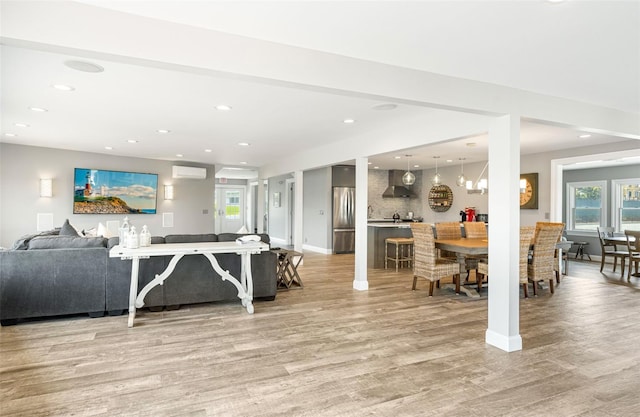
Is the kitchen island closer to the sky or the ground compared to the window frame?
closer to the ground

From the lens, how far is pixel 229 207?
14.1m

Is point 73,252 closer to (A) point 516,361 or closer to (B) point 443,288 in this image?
(A) point 516,361

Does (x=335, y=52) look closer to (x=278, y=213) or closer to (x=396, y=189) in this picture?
(x=396, y=189)

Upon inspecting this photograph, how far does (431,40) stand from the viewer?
245cm

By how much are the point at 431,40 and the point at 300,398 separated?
8.20 ft

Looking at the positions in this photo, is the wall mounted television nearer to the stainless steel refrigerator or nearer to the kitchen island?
the stainless steel refrigerator

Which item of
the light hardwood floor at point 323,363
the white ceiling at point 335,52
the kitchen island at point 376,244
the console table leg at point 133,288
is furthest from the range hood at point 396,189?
the console table leg at point 133,288

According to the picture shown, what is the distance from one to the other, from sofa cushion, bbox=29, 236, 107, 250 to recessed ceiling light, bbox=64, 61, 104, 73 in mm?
1923

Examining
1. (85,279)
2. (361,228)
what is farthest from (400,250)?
(85,279)

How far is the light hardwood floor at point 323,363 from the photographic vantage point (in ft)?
7.49

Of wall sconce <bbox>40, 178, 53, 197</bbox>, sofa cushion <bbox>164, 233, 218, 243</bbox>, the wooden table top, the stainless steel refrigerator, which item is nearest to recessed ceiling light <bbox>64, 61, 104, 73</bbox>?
sofa cushion <bbox>164, 233, 218, 243</bbox>

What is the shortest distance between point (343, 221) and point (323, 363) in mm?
6814

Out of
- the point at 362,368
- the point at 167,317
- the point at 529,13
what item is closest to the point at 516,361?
the point at 362,368

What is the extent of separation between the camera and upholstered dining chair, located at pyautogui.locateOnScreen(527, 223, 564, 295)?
5.06 meters
